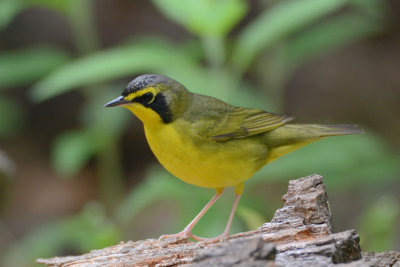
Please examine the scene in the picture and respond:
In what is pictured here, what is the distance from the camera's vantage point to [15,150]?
28.6 ft

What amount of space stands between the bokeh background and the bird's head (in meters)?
0.95

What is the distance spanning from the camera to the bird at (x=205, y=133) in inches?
141

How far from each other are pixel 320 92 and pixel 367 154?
3784 mm

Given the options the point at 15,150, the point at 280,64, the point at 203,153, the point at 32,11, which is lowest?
the point at 203,153

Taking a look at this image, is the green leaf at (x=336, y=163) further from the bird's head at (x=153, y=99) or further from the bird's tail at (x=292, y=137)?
the bird's head at (x=153, y=99)

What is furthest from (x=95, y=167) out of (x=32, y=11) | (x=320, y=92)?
(x=320, y=92)

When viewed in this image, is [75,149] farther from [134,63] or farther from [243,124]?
[243,124]

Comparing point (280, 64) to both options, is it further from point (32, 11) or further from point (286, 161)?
point (32, 11)

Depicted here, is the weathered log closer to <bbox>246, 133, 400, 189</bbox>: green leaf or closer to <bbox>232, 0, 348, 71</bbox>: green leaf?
<bbox>246, 133, 400, 189</bbox>: green leaf

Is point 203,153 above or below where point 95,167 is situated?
below

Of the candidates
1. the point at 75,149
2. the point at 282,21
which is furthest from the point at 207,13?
the point at 75,149

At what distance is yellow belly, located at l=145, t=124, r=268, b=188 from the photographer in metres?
3.58

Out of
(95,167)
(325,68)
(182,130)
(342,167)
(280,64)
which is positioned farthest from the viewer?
(325,68)

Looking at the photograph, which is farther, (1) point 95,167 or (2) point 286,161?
(1) point 95,167
